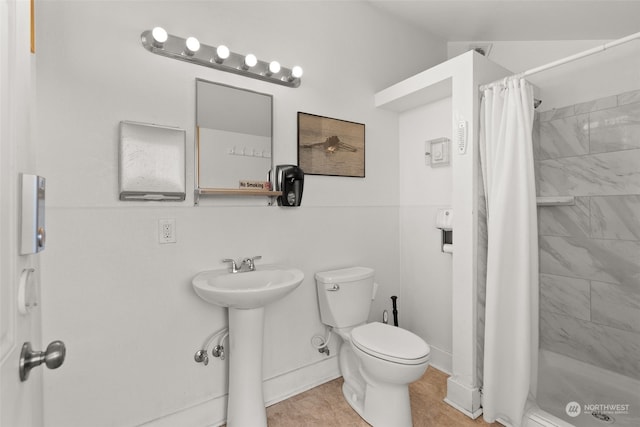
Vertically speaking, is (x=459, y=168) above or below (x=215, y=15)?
below

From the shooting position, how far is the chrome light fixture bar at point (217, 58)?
1595 millimetres

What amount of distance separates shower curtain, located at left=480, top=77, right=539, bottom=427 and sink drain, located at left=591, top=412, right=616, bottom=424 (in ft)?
1.56

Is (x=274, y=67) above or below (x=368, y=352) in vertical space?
above

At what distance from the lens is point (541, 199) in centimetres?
212

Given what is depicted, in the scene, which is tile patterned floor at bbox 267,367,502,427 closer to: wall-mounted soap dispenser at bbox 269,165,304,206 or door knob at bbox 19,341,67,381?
wall-mounted soap dispenser at bbox 269,165,304,206

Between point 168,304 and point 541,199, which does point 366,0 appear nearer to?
point 541,199

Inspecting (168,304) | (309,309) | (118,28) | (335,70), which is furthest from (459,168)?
(118,28)

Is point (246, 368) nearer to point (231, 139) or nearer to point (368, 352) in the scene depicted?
point (368, 352)

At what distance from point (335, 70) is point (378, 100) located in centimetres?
41

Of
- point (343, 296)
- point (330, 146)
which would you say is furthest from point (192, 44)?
point (343, 296)

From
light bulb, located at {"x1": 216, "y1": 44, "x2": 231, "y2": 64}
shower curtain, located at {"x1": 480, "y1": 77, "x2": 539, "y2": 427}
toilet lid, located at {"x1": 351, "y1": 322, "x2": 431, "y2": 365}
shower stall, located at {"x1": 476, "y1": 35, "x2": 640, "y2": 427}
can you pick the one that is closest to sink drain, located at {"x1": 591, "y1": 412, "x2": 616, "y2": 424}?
shower stall, located at {"x1": 476, "y1": 35, "x2": 640, "y2": 427}

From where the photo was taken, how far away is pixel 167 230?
166 cm

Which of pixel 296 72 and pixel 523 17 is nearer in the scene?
pixel 296 72

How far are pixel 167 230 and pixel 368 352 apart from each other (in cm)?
121
